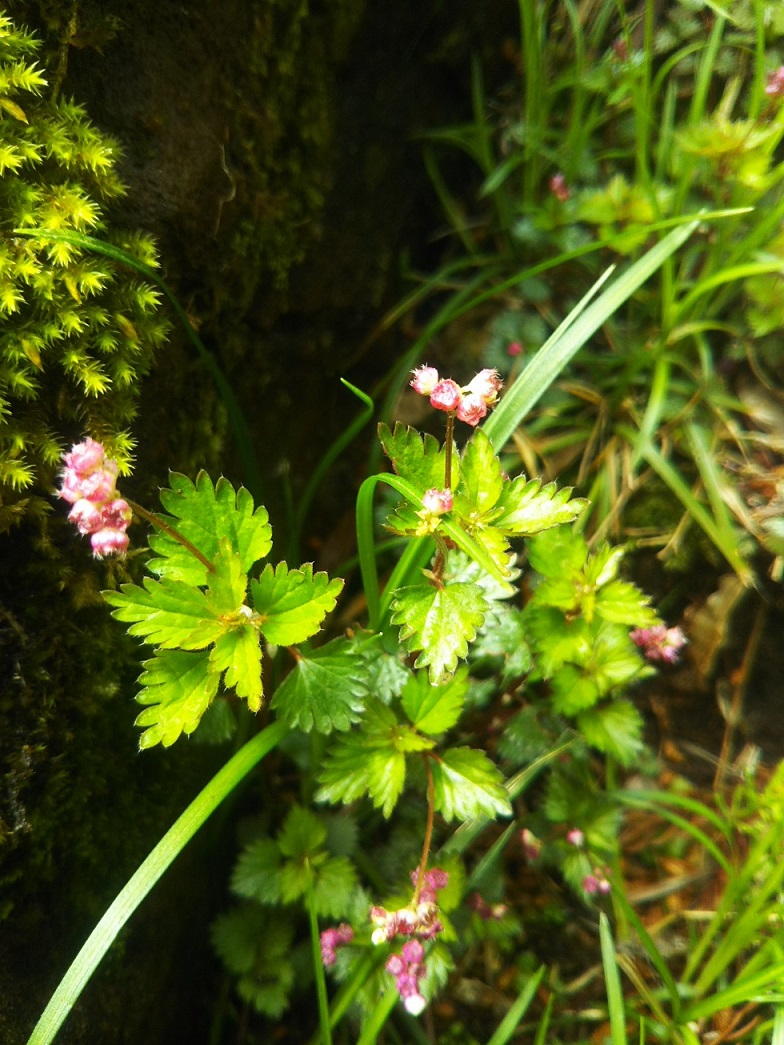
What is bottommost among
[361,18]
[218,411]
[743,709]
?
[743,709]

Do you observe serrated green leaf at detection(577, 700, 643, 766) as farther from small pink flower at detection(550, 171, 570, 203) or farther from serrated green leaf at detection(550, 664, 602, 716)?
small pink flower at detection(550, 171, 570, 203)

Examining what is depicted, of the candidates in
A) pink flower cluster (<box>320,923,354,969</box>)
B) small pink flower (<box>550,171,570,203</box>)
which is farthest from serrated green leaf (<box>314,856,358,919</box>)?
small pink flower (<box>550,171,570,203</box>)

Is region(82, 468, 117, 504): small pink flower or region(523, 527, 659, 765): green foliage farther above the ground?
region(82, 468, 117, 504): small pink flower

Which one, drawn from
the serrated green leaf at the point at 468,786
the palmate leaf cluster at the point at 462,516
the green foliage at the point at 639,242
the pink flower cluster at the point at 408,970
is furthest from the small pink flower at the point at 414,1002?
the green foliage at the point at 639,242

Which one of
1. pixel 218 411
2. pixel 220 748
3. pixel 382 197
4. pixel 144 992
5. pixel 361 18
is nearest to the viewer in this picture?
pixel 144 992

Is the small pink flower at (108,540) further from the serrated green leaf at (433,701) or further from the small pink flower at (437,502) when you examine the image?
the serrated green leaf at (433,701)

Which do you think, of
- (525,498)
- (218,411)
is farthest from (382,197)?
(525,498)

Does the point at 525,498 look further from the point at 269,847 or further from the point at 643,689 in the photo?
the point at 643,689
